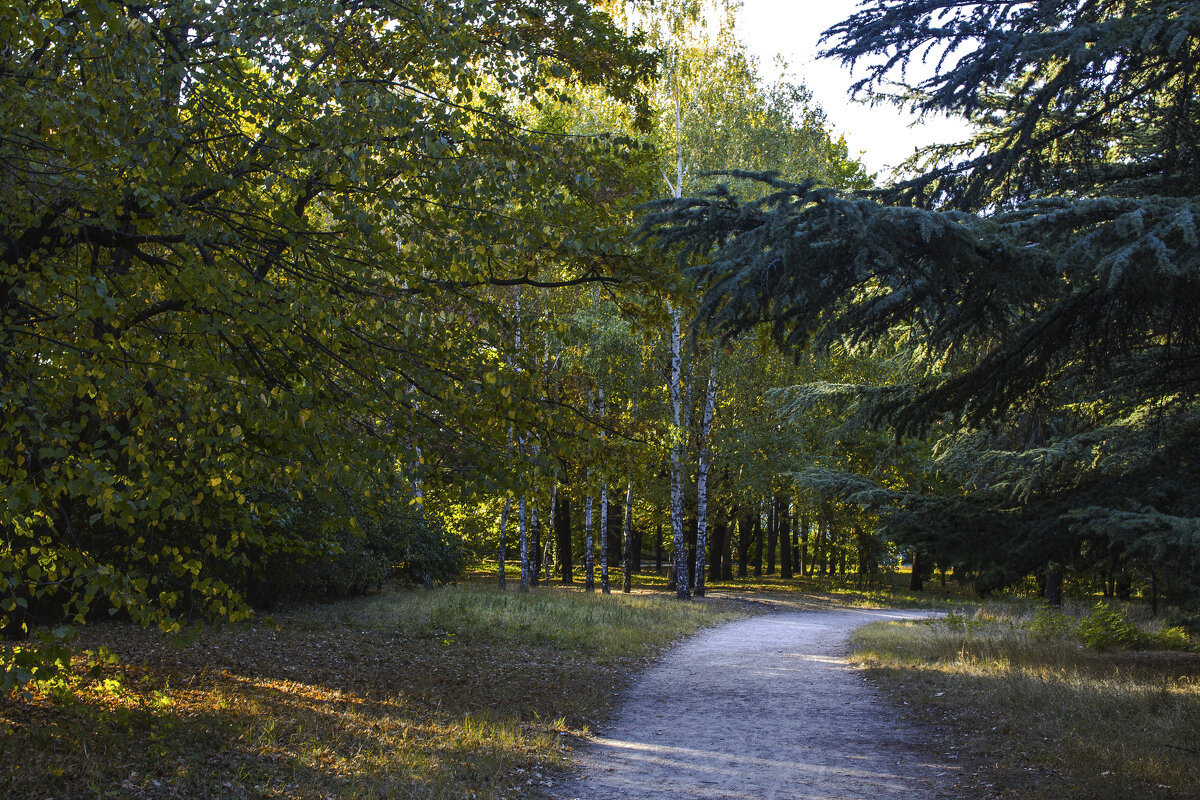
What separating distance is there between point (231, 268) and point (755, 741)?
19.0 feet

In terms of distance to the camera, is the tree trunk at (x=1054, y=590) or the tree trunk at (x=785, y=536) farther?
the tree trunk at (x=785, y=536)

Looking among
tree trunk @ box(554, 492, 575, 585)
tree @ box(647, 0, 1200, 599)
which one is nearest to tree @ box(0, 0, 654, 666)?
tree @ box(647, 0, 1200, 599)

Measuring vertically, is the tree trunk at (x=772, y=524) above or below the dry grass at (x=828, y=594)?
above

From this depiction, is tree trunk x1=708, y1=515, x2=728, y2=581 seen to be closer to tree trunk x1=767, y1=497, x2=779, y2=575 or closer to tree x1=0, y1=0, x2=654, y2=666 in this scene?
tree trunk x1=767, y1=497, x2=779, y2=575

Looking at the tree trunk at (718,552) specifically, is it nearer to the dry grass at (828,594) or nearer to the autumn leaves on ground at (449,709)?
the dry grass at (828,594)

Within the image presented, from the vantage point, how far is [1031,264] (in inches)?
224

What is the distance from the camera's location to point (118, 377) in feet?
12.8

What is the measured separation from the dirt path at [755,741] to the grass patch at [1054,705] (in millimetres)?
496

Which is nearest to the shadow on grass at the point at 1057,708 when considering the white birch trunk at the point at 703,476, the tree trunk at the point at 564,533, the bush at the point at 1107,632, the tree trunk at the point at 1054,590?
the bush at the point at 1107,632

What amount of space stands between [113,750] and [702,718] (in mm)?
5159

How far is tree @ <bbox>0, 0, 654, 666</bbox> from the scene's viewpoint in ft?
13.2

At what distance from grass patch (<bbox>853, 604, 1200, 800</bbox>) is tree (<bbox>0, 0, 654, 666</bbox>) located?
464 cm

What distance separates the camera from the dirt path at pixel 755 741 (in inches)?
232

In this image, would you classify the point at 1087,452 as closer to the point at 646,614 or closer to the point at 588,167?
the point at 588,167
